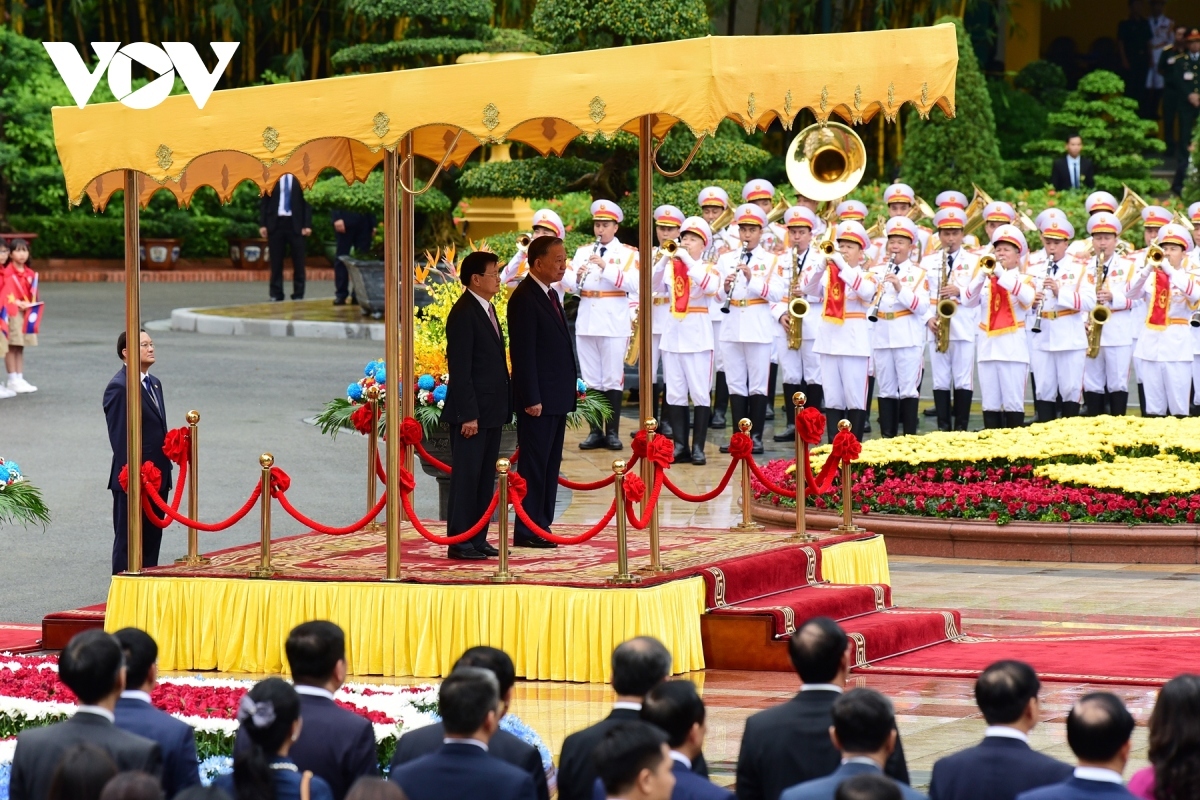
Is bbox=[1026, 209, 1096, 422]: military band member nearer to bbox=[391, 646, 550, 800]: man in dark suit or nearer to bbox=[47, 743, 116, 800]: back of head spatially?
bbox=[391, 646, 550, 800]: man in dark suit

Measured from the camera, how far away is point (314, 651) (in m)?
6.13

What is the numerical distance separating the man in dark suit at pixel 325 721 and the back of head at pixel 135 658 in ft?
1.36

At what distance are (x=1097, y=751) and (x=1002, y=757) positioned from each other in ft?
1.28

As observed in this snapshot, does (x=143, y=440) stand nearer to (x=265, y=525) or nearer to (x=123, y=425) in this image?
(x=123, y=425)

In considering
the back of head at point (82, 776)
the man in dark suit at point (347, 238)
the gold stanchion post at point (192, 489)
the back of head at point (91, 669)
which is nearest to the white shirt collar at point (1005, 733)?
the back of head at point (82, 776)

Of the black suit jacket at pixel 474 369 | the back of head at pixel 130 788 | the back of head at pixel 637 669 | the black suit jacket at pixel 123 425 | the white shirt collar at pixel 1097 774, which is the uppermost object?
the black suit jacket at pixel 474 369

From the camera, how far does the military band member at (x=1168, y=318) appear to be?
60.3ft

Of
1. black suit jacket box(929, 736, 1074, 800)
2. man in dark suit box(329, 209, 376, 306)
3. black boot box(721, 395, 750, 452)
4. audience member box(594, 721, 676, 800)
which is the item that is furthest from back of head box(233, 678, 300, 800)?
man in dark suit box(329, 209, 376, 306)

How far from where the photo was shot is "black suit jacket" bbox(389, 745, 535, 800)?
5.56 meters

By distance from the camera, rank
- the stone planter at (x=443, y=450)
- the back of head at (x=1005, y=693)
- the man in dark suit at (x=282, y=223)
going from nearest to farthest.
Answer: the back of head at (x=1005, y=693) → the stone planter at (x=443, y=450) → the man in dark suit at (x=282, y=223)

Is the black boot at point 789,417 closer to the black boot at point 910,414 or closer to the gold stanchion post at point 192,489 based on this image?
the black boot at point 910,414

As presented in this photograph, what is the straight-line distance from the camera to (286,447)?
686 inches

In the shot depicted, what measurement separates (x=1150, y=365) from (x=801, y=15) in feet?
56.6

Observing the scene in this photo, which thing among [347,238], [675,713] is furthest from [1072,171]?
[675,713]
